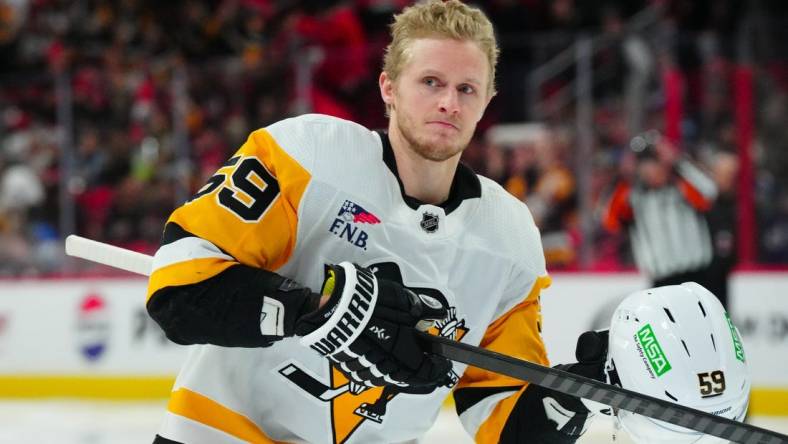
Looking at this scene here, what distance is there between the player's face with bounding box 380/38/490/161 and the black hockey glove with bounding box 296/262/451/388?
341mm

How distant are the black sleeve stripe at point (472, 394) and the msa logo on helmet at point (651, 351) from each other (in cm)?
39

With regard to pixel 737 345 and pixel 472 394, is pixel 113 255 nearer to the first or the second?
pixel 472 394

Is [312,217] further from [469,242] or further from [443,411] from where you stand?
[443,411]

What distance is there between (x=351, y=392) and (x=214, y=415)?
0.27 meters

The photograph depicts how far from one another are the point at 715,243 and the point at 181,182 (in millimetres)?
3196

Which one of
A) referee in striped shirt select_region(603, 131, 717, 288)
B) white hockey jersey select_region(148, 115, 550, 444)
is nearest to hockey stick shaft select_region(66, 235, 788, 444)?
white hockey jersey select_region(148, 115, 550, 444)

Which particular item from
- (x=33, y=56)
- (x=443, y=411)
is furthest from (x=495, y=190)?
(x=33, y=56)

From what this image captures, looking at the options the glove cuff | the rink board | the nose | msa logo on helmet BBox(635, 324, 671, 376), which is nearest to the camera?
the glove cuff

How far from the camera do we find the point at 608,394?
1.96 metres

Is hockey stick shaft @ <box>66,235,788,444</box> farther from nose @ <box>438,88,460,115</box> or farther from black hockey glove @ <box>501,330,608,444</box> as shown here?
nose @ <box>438,88,460,115</box>

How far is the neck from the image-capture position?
7.23 feet

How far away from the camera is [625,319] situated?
208 cm

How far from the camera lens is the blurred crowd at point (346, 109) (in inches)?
236

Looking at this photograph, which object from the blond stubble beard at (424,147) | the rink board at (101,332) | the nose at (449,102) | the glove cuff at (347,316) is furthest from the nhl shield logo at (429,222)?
the rink board at (101,332)
